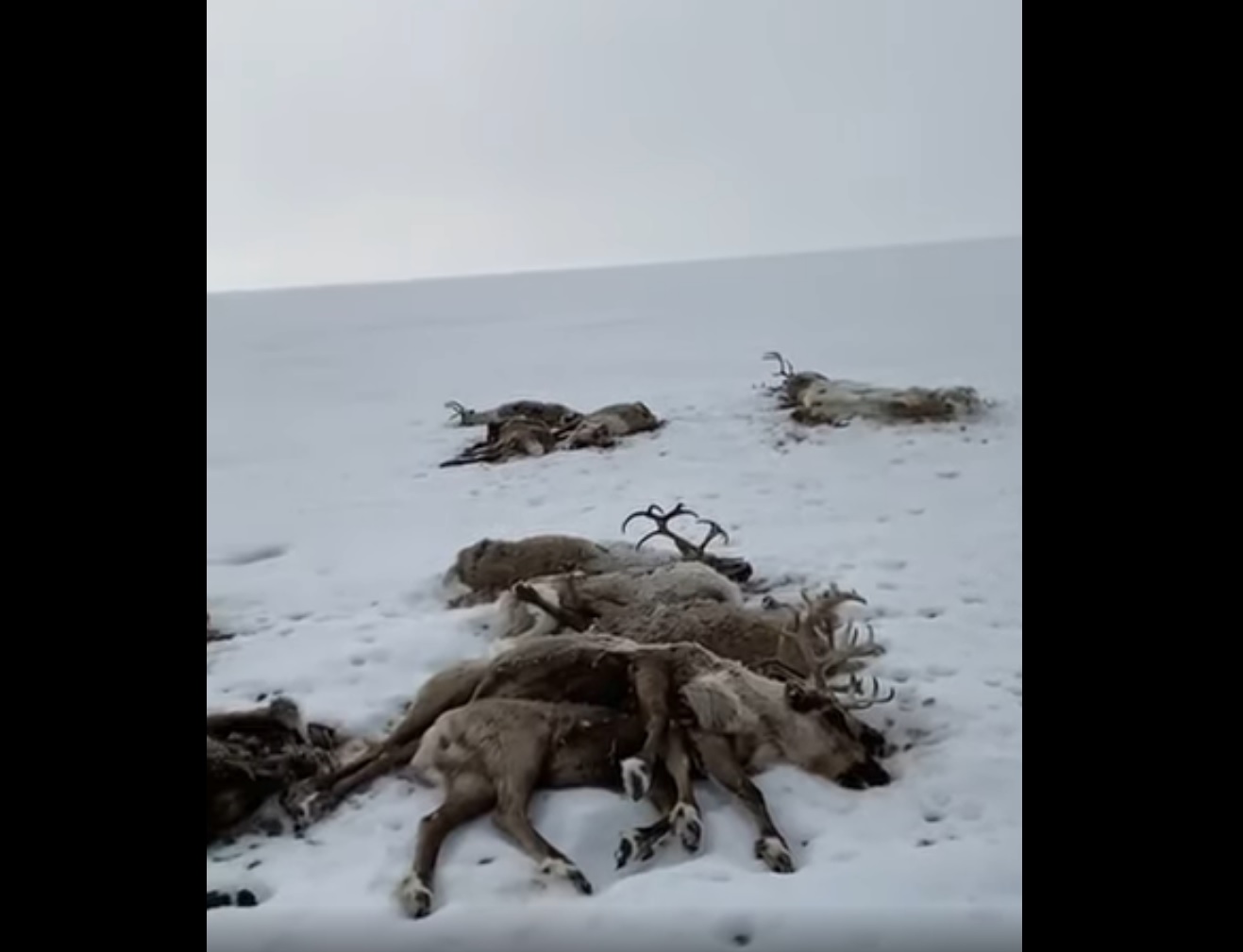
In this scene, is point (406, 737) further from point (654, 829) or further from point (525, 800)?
point (654, 829)

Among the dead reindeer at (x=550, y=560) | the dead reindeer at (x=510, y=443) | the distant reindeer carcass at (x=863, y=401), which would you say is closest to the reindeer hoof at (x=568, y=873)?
the dead reindeer at (x=550, y=560)

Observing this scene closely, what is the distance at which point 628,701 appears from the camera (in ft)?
5.64

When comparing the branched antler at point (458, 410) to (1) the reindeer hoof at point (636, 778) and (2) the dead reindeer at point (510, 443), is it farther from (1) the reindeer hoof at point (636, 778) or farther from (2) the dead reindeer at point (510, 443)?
(1) the reindeer hoof at point (636, 778)

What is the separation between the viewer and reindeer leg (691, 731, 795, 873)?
1.58 meters

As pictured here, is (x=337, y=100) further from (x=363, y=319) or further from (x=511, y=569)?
(x=511, y=569)

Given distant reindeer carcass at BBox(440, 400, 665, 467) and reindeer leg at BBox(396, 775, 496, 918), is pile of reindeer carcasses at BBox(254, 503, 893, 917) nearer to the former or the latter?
reindeer leg at BBox(396, 775, 496, 918)

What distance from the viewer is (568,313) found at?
6.99ft

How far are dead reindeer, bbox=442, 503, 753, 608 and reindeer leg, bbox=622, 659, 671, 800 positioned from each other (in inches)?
6.6

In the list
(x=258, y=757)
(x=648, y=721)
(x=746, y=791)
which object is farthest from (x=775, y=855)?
(x=258, y=757)

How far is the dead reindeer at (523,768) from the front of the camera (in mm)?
1598

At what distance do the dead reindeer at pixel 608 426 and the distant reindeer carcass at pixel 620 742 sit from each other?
1.19ft

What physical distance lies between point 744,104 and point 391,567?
2.79ft

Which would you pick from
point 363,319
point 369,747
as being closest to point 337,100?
point 363,319

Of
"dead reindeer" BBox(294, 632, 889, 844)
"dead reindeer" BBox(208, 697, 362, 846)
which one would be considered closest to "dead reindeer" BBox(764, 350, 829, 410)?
"dead reindeer" BBox(294, 632, 889, 844)
